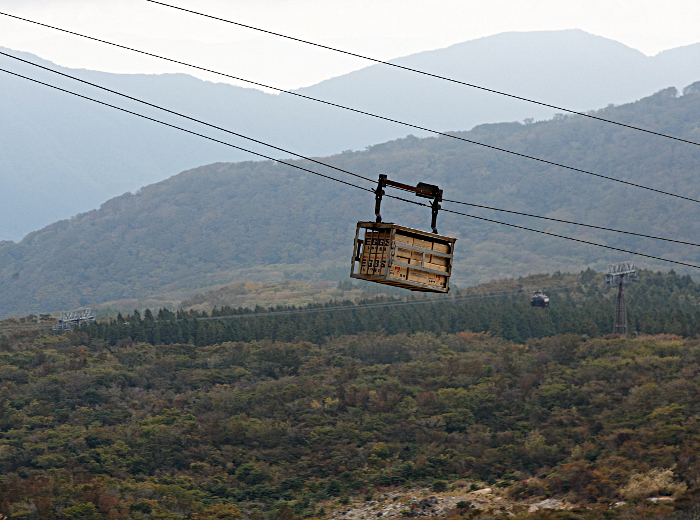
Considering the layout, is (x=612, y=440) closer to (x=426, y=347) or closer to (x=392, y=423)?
(x=392, y=423)

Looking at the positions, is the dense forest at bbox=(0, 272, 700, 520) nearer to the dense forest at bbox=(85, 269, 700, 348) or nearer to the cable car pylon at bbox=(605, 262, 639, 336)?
the dense forest at bbox=(85, 269, 700, 348)

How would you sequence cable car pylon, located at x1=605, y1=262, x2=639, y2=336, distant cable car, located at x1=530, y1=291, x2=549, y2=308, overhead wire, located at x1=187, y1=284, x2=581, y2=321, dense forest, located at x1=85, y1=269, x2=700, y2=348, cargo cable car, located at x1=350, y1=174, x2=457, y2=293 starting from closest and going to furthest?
1. cargo cable car, located at x1=350, y1=174, x2=457, y2=293
2. cable car pylon, located at x1=605, y1=262, x2=639, y2=336
3. dense forest, located at x1=85, y1=269, x2=700, y2=348
4. distant cable car, located at x1=530, y1=291, x2=549, y2=308
5. overhead wire, located at x1=187, y1=284, x2=581, y2=321

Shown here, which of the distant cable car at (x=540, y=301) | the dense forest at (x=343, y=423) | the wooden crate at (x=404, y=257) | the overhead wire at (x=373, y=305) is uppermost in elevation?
the wooden crate at (x=404, y=257)

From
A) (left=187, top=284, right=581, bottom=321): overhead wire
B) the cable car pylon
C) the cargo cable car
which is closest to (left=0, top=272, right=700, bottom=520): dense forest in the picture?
the cable car pylon

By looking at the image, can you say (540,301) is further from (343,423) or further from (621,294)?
(343,423)

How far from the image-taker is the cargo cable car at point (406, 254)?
70.2ft

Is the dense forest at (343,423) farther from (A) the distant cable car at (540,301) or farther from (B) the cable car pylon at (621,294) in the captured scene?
(A) the distant cable car at (540,301)

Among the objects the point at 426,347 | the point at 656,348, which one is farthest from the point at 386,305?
the point at 656,348

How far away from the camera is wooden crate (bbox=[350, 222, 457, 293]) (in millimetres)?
21422

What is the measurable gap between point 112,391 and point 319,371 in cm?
1958

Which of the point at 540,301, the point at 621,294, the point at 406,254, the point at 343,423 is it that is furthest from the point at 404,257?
the point at 540,301

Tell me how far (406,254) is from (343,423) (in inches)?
2227

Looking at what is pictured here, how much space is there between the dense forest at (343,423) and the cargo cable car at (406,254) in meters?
33.0

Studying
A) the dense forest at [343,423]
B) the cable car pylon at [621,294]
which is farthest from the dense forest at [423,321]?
the cable car pylon at [621,294]
